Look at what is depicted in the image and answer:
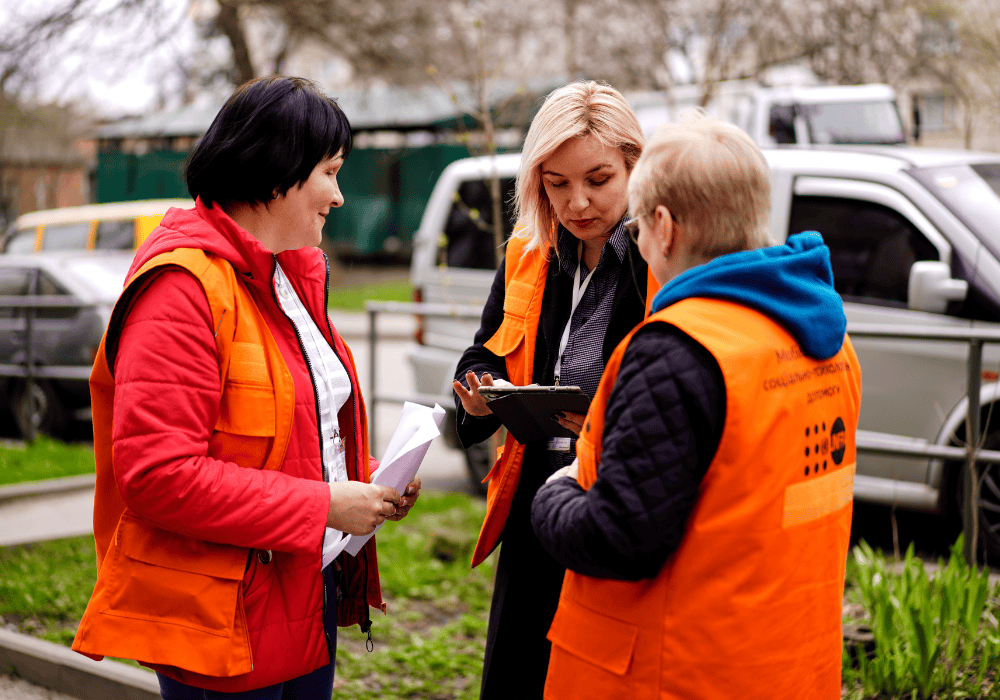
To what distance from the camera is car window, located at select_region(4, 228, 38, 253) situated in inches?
479

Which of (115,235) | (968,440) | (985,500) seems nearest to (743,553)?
(968,440)

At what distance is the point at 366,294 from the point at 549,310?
2033cm

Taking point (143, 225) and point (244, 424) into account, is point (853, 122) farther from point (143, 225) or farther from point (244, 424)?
point (244, 424)

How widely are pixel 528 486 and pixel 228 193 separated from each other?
37.5 inches

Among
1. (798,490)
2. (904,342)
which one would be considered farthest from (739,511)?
(904,342)

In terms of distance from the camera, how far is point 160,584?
5.73ft

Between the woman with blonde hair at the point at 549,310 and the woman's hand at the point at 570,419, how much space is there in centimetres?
17

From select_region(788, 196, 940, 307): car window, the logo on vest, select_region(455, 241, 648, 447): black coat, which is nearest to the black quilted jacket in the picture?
the logo on vest

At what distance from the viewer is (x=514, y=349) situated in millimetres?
2291

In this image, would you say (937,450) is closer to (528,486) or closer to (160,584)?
(528,486)

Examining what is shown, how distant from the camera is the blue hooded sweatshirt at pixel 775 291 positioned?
4.84 ft

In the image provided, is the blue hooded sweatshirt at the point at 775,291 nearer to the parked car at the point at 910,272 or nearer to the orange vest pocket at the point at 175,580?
the orange vest pocket at the point at 175,580

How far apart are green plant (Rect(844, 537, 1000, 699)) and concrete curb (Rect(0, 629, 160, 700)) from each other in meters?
2.39

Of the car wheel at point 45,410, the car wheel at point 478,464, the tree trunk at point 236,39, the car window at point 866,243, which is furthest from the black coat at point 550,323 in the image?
the tree trunk at point 236,39
